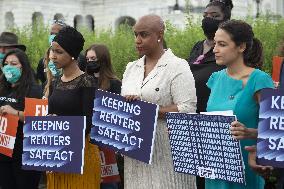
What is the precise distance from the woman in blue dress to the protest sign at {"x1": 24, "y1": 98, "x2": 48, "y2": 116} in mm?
1951

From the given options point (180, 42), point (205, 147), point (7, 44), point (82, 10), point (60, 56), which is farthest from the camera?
point (82, 10)

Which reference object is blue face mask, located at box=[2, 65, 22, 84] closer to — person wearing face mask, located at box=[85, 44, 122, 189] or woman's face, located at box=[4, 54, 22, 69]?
woman's face, located at box=[4, 54, 22, 69]

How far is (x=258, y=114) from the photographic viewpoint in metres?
4.95

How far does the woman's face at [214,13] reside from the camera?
23.0ft

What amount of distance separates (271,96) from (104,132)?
5.30ft

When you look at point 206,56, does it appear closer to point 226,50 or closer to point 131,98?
point 131,98

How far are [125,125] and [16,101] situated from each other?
1952 millimetres

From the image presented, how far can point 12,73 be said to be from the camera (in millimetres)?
7191

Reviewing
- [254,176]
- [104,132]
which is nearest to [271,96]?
[254,176]

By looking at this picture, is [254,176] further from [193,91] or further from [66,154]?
[66,154]

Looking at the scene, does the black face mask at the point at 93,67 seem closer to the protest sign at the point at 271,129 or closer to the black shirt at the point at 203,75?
the black shirt at the point at 203,75

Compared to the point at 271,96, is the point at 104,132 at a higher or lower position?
lower

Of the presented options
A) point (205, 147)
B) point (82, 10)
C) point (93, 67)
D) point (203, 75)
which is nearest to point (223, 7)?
point (203, 75)

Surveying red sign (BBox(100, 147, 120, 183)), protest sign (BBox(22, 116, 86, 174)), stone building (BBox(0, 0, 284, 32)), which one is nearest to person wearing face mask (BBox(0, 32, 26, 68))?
red sign (BBox(100, 147, 120, 183))
